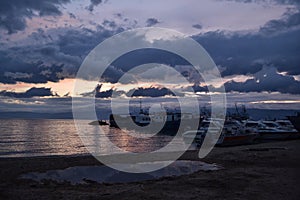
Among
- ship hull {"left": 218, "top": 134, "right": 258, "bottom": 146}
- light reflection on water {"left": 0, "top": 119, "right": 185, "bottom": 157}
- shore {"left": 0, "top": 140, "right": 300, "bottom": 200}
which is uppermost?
shore {"left": 0, "top": 140, "right": 300, "bottom": 200}

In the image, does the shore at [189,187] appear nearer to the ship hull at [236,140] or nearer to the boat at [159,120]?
the ship hull at [236,140]

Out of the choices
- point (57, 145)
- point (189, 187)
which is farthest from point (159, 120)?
point (189, 187)

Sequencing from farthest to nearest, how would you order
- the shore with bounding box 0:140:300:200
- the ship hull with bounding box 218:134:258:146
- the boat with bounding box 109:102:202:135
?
the boat with bounding box 109:102:202:135
the ship hull with bounding box 218:134:258:146
the shore with bounding box 0:140:300:200

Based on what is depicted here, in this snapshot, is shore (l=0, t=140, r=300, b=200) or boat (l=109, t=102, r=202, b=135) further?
boat (l=109, t=102, r=202, b=135)

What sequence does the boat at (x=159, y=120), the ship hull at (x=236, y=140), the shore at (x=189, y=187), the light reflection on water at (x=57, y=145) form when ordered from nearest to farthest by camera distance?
the shore at (x=189, y=187) < the ship hull at (x=236, y=140) < the light reflection on water at (x=57, y=145) < the boat at (x=159, y=120)

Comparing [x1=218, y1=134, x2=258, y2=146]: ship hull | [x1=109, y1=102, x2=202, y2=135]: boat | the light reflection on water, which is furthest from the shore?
[x1=109, y1=102, x2=202, y2=135]: boat

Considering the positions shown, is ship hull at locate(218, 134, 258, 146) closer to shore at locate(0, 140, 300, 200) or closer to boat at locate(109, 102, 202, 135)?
shore at locate(0, 140, 300, 200)

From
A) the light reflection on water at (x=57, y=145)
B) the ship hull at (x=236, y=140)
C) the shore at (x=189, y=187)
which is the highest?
the shore at (x=189, y=187)

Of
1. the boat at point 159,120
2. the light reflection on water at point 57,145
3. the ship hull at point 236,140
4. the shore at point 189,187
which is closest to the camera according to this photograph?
the shore at point 189,187

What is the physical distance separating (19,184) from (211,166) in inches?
437

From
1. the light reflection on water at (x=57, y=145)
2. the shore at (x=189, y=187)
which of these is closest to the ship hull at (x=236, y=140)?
the light reflection on water at (x=57, y=145)

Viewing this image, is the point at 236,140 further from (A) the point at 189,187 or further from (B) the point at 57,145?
(B) the point at 57,145

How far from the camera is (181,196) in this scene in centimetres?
1241

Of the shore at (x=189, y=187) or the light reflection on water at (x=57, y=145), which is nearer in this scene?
the shore at (x=189, y=187)
